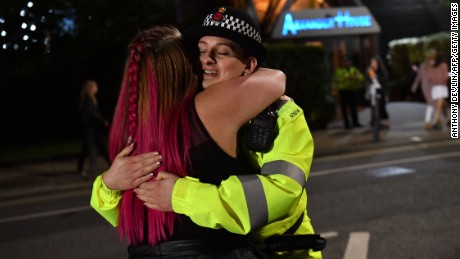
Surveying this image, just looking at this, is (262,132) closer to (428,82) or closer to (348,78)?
(428,82)

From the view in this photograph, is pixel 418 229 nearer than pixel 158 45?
No

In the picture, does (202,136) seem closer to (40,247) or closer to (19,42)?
(40,247)

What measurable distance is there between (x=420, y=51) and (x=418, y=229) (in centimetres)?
1689

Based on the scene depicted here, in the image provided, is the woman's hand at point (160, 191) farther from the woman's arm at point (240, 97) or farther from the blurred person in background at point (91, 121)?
the blurred person in background at point (91, 121)

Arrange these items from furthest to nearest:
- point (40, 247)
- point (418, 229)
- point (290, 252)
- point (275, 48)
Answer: point (275, 48), point (40, 247), point (418, 229), point (290, 252)

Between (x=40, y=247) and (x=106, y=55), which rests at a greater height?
(x=106, y=55)

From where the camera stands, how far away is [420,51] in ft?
71.7

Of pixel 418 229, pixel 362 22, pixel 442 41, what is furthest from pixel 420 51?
pixel 418 229

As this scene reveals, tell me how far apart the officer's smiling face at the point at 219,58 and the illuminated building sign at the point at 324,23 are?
59.3ft

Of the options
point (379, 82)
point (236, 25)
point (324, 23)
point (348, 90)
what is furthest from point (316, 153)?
point (236, 25)

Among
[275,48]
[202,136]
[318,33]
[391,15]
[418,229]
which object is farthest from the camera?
[391,15]

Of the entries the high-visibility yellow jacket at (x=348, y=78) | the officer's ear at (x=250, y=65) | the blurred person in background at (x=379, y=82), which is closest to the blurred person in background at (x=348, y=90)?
the high-visibility yellow jacket at (x=348, y=78)

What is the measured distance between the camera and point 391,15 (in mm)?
27875

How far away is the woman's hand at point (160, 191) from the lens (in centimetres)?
184
